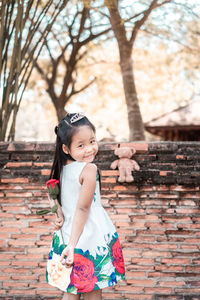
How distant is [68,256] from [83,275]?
0.15 meters

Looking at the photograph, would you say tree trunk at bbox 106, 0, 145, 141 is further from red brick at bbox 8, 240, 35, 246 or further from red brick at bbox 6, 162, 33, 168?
red brick at bbox 8, 240, 35, 246

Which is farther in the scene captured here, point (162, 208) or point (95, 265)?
point (162, 208)

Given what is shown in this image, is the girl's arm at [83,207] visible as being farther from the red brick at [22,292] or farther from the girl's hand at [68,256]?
the red brick at [22,292]

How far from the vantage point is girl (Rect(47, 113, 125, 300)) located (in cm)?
195

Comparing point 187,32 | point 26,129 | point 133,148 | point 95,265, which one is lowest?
point 95,265

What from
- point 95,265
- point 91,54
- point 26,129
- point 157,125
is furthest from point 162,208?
point 26,129

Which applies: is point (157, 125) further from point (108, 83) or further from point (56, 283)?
point (56, 283)

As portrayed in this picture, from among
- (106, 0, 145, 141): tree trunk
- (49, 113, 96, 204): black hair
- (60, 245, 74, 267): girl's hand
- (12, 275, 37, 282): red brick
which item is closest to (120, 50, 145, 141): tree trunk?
(106, 0, 145, 141): tree trunk

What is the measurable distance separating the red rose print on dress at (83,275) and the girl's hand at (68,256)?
0.07m

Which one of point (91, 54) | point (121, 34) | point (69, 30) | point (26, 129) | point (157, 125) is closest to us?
point (121, 34)

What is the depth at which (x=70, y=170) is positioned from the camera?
209 cm

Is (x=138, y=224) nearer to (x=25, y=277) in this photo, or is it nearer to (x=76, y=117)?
(x=25, y=277)

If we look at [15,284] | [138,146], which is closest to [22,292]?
[15,284]

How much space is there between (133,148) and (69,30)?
755 centimetres
